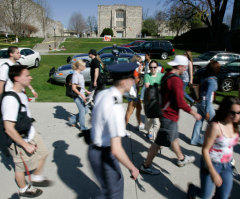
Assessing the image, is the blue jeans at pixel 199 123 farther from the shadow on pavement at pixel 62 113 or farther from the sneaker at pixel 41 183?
the shadow on pavement at pixel 62 113

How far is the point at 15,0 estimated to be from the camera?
1521 inches

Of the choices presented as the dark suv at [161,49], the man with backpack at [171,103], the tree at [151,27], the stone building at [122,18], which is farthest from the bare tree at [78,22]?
the man with backpack at [171,103]

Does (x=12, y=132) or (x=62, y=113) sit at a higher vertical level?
(x=12, y=132)

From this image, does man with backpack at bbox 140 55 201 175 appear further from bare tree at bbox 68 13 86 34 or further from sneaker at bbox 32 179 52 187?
bare tree at bbox 68 13 86 34

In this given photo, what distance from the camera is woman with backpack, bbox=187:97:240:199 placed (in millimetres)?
2182

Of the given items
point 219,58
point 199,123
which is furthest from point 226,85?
point 199,123

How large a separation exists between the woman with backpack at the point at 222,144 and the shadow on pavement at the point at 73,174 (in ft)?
4.61

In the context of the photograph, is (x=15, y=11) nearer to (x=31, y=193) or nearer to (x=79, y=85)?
(x=79, y=85)

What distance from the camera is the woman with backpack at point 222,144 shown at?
218 centimetres

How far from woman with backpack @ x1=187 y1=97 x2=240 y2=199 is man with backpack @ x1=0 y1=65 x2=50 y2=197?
A: 2.00 m

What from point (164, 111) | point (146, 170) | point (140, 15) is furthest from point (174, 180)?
point (140, 15)

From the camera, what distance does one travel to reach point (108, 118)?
188 cm

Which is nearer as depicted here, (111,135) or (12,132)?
(111,135)

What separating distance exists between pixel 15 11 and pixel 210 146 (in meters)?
44.7
